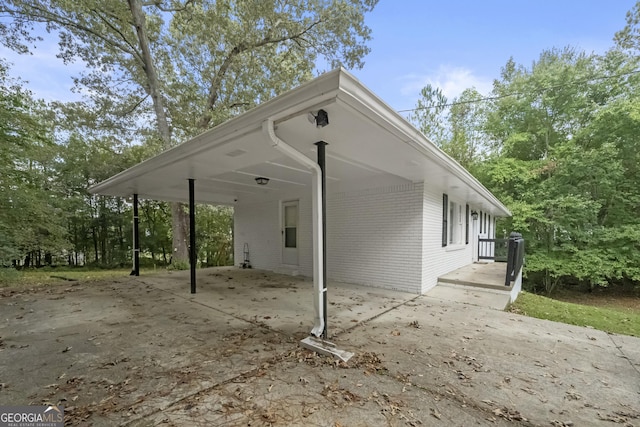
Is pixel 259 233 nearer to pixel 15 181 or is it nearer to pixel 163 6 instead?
pixel 15 181

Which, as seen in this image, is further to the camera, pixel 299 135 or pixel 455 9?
pixel 455 9

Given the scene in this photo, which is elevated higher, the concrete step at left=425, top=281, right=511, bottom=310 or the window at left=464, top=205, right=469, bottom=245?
the window at left=464, top=205, right=469, bottom=245

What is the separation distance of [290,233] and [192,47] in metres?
8.75

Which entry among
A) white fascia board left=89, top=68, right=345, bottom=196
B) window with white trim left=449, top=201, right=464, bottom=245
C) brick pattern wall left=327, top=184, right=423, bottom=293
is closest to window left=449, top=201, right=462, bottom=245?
window with white trim left=449, top=201, right=464, bottom=245

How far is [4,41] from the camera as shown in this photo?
813cm

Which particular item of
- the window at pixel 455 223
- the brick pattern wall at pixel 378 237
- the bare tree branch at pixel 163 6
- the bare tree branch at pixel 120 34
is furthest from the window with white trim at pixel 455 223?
the bare tree branch at pixel 120 34

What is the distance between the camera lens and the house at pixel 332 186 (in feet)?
8.47

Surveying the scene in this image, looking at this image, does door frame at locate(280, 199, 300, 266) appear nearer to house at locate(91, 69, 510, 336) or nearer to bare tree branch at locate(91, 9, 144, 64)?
house at locate(91, 69, 510, 336)

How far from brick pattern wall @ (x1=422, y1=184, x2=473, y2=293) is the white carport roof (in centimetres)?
36

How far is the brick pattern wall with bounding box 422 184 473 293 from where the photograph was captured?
5485mm

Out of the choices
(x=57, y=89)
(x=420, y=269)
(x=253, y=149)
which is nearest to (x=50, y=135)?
(x=57, y=89)

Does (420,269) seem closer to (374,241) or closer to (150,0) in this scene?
(374,241)

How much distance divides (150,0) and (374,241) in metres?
10.9

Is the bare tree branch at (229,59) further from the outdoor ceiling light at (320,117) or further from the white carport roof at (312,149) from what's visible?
the outdoor ceiling light at (320,117)
